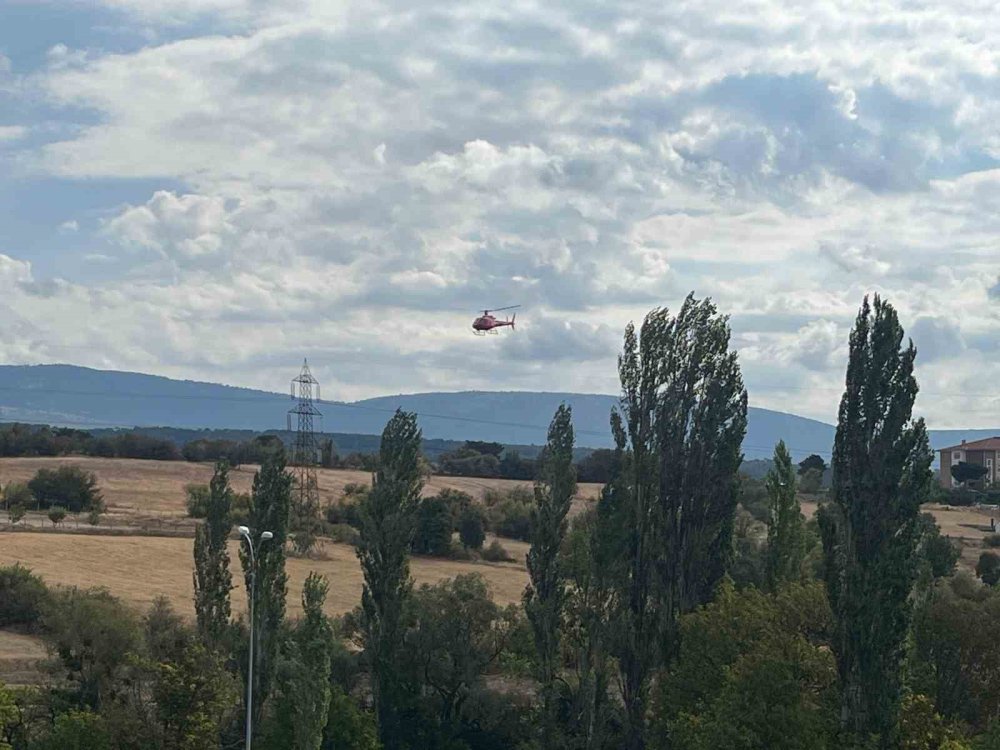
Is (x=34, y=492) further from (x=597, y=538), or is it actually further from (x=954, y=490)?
(x=954, y=490)

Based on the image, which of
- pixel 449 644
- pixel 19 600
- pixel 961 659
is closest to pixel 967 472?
pixel 961 659

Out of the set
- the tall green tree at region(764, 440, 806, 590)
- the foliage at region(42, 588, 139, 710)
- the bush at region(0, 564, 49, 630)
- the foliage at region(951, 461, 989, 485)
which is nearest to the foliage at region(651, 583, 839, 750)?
the tall green tree at region(764, 440, 806, 590)

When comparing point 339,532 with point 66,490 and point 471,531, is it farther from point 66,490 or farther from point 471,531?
point 66,490

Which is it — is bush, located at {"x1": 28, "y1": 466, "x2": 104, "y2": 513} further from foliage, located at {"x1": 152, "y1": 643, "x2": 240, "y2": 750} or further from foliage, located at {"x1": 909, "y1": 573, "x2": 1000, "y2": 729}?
foliage, located at {"x1": 909, "y1": 573, "x2": 1000, "y2": 729}

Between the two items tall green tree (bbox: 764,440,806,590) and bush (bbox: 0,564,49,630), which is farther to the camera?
bush (bbox: 0,564,49,630)

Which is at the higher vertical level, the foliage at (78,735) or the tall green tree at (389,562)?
the tall green tree at (389,562)

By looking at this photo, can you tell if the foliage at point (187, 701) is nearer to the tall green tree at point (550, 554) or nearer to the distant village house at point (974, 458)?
the tall green tree at point (550, 554)

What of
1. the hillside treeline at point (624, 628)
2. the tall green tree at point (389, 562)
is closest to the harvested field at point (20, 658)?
the hillside treeline at point (624, 628)
